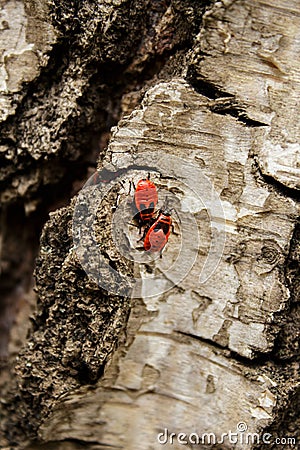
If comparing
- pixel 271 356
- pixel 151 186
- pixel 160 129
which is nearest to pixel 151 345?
pixel 271 356

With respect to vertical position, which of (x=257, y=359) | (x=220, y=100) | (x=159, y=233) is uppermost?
(x=220, y=100)

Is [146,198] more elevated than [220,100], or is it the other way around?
[220,100]

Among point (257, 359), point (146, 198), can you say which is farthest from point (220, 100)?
point (257, 359)

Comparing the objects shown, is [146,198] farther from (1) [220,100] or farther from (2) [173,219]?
(1) [220,100]

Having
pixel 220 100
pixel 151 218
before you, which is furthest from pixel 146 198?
pixel 220 100

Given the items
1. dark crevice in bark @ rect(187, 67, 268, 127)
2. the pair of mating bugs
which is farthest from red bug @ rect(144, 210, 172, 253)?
dark crevice in bark @ rect(187, 67, 268, 127)

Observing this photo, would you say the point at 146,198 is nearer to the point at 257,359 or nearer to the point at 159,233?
the point at 159,233

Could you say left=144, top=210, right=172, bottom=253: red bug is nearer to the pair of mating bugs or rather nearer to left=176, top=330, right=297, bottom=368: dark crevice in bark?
the pair of mating bugs
